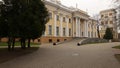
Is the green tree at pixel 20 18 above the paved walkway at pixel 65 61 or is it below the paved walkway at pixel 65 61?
above

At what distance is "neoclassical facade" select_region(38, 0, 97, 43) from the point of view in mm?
47625

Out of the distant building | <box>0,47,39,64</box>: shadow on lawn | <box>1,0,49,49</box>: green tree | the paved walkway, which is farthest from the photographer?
the distant building

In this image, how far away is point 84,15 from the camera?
215 feet

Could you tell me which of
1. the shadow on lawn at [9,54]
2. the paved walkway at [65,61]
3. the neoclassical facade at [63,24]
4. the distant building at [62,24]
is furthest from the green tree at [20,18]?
the neoclassical facade at [63,24]

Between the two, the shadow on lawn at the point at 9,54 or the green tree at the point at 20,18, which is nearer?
the shadow on lawn at the point at 9,54

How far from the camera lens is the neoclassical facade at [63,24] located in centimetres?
4762

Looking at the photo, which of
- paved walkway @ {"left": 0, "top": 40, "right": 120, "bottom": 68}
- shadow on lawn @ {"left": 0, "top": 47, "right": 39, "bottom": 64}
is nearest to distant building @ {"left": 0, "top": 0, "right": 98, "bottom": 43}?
shadow on lawn @ {"left": 0, "top": 47, "right": 39, "bottom": 64}

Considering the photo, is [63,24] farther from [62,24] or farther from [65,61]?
[65,61]

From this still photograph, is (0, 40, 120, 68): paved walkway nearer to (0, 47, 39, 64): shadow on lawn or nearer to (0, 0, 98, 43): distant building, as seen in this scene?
(0, 47, 39, 64): shadow on lawn

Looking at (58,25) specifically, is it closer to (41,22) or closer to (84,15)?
(84,15)

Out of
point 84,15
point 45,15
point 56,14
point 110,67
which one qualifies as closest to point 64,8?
point 56,14

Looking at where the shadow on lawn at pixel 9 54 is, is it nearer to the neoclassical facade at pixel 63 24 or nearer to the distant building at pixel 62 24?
the distant building at pixel 62 24

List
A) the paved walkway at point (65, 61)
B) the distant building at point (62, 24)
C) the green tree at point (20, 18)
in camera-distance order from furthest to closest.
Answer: the distant building at point (62, 24), the green tree at point (20, 18), the paved walkway at point (65, 61)

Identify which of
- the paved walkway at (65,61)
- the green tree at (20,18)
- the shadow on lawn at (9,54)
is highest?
the green tree at (20,18)
